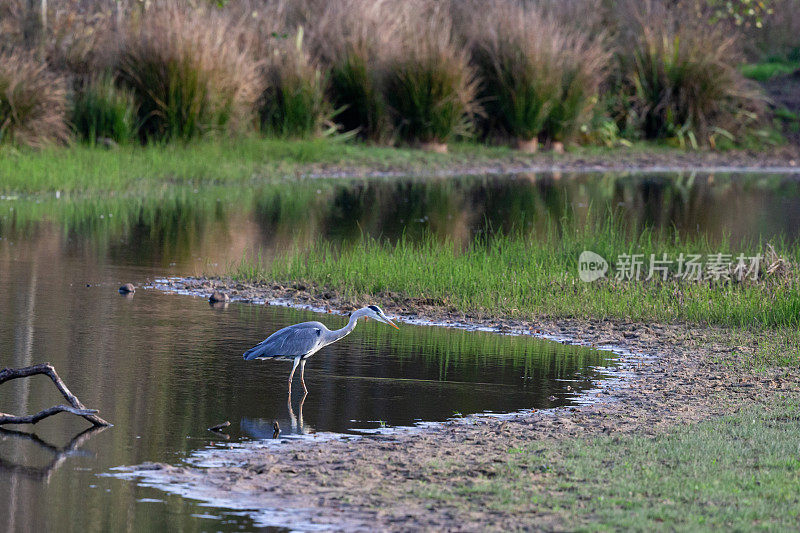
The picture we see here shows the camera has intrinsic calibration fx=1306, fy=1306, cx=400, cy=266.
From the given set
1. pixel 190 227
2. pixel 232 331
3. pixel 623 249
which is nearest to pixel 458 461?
pixel 232 331

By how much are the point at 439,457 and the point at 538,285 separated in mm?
5282

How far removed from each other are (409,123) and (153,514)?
21.0 meters

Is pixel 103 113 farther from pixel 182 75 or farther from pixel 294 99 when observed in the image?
pixel 294 99

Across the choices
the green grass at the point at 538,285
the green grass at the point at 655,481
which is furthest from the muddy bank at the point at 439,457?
the green grass at the point at 538,285

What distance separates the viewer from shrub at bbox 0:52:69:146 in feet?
66.5

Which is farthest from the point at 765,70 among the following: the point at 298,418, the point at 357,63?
the point at 298,418

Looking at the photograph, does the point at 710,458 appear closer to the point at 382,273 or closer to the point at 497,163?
the point at 382,273

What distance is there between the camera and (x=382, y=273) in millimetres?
12086

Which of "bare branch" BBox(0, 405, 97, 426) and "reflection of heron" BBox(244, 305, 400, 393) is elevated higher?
"reflection of heron" BBox(244, 305, 400, 393)

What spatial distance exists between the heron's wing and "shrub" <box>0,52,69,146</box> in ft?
44.1

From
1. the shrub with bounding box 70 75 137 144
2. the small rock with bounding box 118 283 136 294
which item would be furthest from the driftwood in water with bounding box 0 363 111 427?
the shrub with bounding box 70 75 137 144

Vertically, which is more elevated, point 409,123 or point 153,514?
point 409,123

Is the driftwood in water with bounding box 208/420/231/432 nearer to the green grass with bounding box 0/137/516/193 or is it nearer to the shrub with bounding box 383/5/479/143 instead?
the green grass with bounding box 0/137/516/193

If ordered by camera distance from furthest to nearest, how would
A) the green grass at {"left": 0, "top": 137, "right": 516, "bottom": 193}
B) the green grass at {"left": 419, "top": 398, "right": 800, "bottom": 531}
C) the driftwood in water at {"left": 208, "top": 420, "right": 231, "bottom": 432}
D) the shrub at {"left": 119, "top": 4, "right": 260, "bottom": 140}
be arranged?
1. the shrub at {"left": 119, "top": 4, "right": 260, "bottom": 140}
2. the green grass at {"left": 0, "top": 137, "right": 516, "bottom": 193}
3. the driftwood in water at {"left": 208, "top": 420, "right": 231, "bottom": 432}
4. the green grass at {"left": 419, "top": 398, "right": 800, "bottom": 531}
